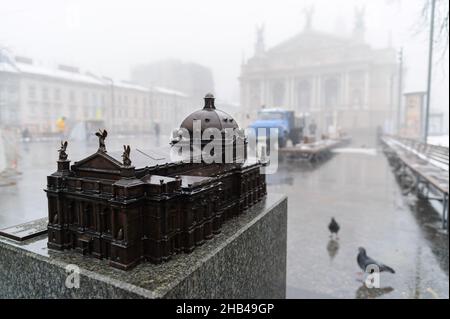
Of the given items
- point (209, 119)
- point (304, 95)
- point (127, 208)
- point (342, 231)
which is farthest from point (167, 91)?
point (304, 95)

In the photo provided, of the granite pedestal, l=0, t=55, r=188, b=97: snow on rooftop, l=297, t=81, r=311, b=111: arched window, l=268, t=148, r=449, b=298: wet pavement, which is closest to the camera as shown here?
the granite pedestal

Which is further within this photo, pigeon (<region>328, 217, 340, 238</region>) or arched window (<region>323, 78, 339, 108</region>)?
arched window (<region>323, 78, 339, 108</region>)

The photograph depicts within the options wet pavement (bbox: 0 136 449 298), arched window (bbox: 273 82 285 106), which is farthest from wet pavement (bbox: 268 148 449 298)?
arched window (bbox: 273 82 285 106)

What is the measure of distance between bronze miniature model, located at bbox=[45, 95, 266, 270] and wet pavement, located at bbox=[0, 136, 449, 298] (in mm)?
870

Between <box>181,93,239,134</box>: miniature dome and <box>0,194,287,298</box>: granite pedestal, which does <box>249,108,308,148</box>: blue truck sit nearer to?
<box>181,93,239,134</box>: miniature dome

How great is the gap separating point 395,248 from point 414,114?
17.5 metres

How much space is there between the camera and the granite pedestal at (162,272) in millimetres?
2270

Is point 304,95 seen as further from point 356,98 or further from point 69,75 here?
point 69,75

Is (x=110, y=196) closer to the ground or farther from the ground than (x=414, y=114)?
closer to the ground

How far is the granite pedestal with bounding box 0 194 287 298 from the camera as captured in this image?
7.45 feet

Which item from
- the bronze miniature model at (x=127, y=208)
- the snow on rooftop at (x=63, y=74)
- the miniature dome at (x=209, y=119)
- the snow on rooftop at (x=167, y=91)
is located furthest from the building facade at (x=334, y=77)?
the bronze miniature model at (x=127, y=208)
